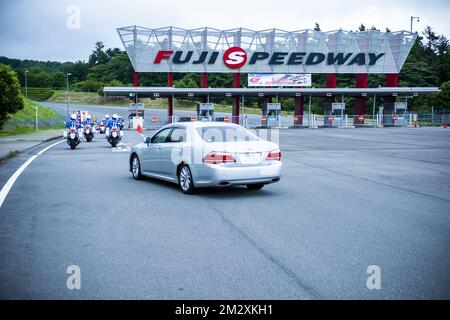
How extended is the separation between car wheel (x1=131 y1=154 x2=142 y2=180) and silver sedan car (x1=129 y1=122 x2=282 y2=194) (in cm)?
112

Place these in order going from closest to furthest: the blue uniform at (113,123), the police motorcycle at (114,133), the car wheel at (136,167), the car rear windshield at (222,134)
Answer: the car rear windshield at (222,134) < the car wheel at (136,167) < the police motorcycle at (114,133) < the blue uniform at (113,123)

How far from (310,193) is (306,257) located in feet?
15.3

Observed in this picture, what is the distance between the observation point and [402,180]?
40.1ft

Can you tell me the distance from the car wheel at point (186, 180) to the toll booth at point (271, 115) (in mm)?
41426

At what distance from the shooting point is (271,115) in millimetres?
52750

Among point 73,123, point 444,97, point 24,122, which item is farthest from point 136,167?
point 444,97

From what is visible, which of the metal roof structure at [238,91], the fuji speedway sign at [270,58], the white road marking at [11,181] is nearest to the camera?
the white road marking at [11,181]

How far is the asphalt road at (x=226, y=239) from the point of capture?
473 cm

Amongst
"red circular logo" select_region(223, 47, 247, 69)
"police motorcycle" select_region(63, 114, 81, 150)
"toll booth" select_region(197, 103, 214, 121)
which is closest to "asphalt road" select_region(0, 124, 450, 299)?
"police motorcycle" select_region(63, 114, 81, 150)

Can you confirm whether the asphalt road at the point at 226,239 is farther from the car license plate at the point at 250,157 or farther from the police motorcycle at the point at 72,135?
the police motorcycle at the point at 72,135

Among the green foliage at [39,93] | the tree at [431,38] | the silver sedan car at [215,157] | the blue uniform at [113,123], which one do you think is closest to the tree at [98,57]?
the green foliage at [39,93]

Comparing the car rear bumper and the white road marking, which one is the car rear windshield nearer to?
the car rear bumper

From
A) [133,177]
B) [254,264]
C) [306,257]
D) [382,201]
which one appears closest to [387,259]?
[306,257]

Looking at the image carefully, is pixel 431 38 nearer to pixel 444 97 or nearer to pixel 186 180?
pixel 444 97
